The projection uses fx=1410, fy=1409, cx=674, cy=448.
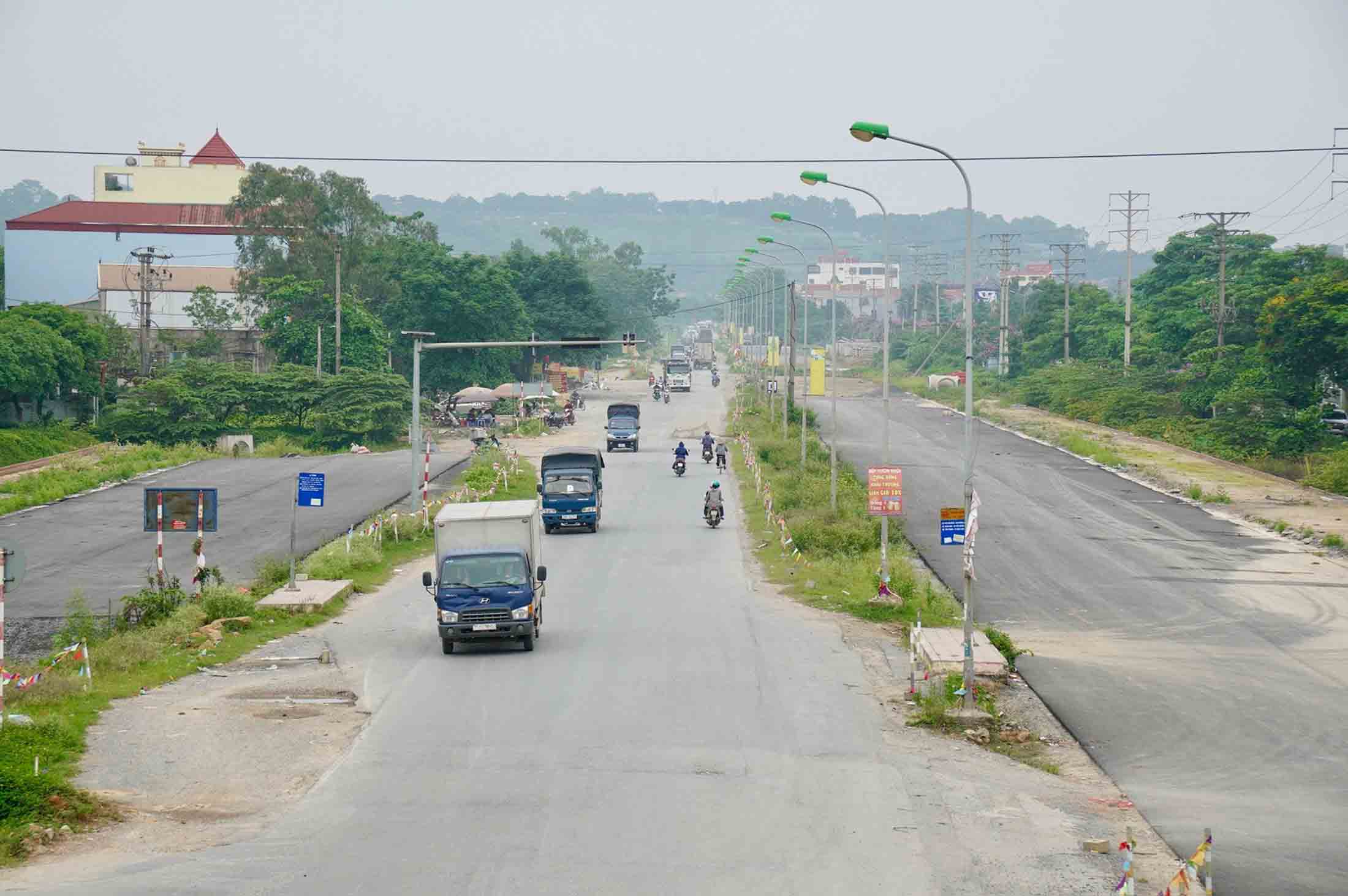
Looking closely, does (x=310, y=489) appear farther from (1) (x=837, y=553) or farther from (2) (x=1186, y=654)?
(2) (x=1186, y=654)

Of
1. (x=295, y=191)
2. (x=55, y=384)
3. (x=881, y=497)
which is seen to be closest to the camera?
(x=881, y=497)

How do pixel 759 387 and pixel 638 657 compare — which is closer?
pixel 638 657

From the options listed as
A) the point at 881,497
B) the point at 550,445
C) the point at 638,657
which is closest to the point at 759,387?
the point at 550,445

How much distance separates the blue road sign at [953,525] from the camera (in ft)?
72.2

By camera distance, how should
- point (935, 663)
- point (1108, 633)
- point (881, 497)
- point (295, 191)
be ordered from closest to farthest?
1. point (935, 663)
2. point (1108, 633)
3. point (881, 497)
4. point (295, 191)

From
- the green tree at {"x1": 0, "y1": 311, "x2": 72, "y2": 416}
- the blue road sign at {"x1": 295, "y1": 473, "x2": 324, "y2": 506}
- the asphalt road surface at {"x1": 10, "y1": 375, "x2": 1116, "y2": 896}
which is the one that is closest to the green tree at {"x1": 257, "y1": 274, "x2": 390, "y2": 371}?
the green tree at {"x1": 0, "y1": 311, "x2": 72, "y2": 416}

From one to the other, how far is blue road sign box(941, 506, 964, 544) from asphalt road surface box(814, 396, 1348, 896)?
3.04 metres

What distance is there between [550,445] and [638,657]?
51.5 meters

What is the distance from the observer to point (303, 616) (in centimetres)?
2855

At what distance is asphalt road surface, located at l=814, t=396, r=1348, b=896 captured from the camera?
16.0 meters

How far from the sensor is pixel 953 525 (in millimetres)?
22078

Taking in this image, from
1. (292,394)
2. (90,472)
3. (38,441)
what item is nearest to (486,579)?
(90,472)

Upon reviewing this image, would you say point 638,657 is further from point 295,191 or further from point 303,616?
point 295,191

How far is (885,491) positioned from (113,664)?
16490 millimetres
